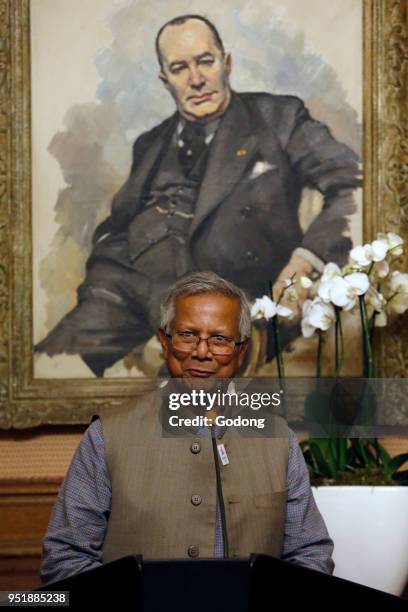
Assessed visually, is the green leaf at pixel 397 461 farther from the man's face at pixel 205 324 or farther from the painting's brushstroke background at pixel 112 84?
the man's face at pixel 205 324

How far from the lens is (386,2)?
3816 millimetres

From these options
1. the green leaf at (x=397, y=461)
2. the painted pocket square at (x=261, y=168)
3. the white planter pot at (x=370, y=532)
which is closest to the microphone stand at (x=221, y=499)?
the white planter pot at (x=370, y=532)

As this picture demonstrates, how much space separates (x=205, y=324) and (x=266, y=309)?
133cm

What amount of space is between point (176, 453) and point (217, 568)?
619 millimetres

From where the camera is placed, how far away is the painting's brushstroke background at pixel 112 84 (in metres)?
3.75

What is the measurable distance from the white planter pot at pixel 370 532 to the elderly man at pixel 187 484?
0.98m

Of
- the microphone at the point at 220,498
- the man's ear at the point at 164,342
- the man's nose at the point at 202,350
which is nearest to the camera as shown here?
the microphone at the point at 220,498

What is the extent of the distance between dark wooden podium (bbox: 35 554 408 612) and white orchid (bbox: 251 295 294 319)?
216 centimetres

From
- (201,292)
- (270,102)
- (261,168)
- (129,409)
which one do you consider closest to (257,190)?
(261,168)

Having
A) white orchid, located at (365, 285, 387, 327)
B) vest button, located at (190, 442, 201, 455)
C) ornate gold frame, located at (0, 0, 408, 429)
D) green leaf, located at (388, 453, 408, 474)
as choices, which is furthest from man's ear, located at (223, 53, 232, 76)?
vest button, located at (190, 442, 201, 455)

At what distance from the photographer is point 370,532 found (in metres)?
3.11

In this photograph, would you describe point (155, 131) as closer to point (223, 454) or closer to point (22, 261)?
point (22, 261)

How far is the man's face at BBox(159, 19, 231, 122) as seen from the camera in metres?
3.77

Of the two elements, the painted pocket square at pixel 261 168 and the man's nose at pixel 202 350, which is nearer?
the man's nose at pixel 202 350
